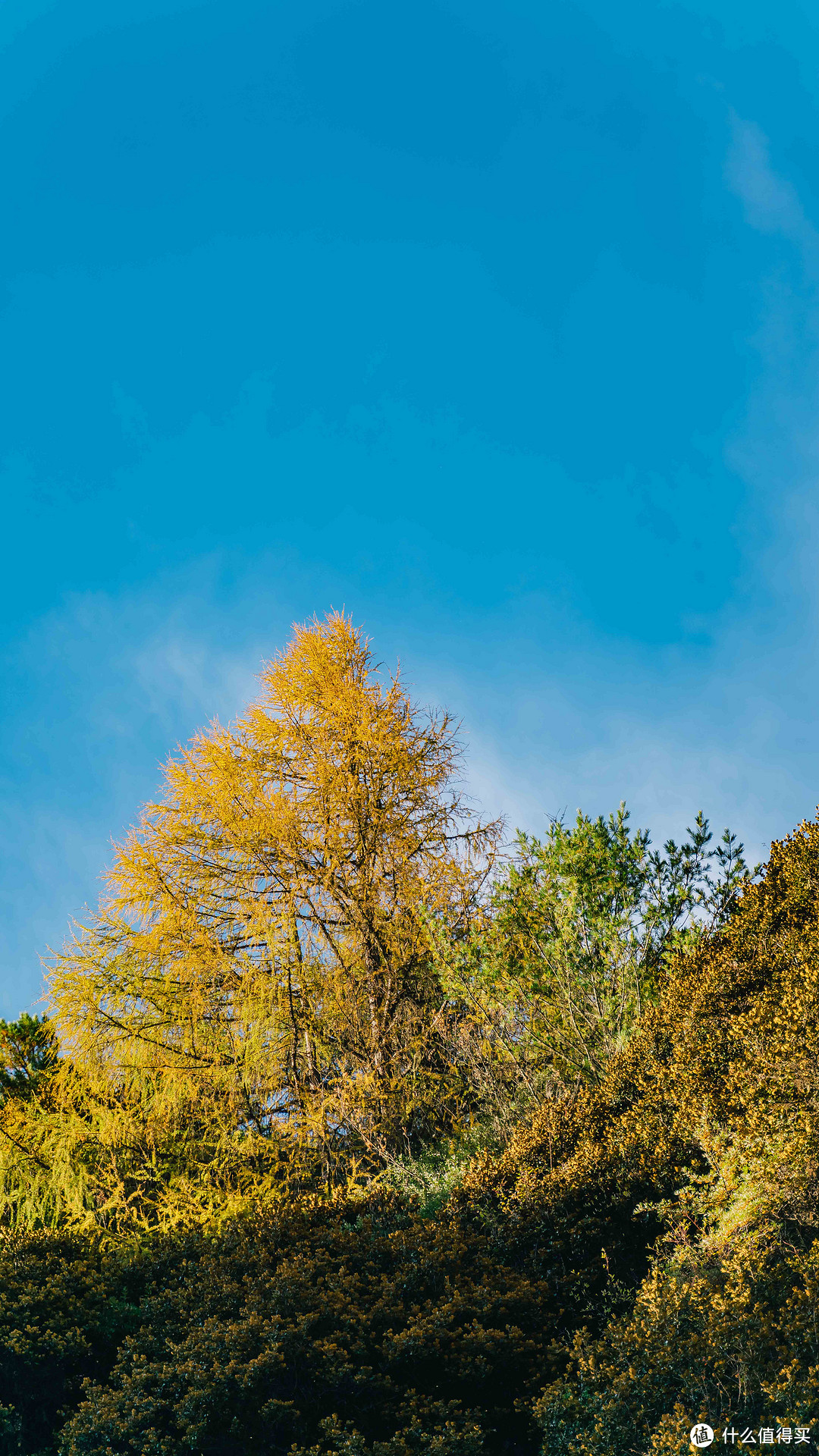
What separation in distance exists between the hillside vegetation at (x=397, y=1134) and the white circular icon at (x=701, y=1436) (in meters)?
0.04

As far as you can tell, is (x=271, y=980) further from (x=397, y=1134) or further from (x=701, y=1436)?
(x=701, y=1436)

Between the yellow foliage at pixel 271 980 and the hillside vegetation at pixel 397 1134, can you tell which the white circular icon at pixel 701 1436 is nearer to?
the hillside vegetation at pixel 397 1134

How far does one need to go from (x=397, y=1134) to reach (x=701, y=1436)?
23.2 feet

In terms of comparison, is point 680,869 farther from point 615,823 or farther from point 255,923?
point 255,923

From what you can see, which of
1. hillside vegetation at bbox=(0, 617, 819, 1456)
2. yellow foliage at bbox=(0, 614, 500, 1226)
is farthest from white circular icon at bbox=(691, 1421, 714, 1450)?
yellow foliage at bbox=(0, 614, 500, 1226)

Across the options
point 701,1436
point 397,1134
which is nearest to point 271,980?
point 397,1134

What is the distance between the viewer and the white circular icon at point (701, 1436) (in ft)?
10.8

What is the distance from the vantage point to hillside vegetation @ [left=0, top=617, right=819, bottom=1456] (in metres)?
4.46

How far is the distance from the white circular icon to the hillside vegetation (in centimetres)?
A: 4

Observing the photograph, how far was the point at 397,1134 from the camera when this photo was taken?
33.2ft

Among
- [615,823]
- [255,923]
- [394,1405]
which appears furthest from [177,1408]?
[255,923]

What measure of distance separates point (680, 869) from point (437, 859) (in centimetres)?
336

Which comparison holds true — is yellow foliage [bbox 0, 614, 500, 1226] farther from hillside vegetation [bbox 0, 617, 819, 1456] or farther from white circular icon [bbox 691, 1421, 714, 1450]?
white circular icon [bbox 691, 1421, 714, 1450]

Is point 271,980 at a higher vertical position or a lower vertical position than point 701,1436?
higher
